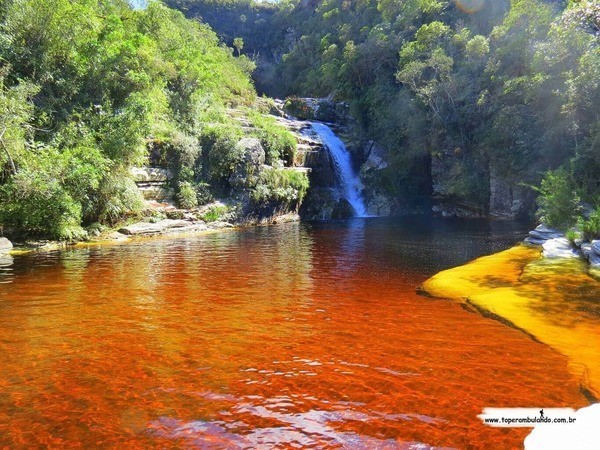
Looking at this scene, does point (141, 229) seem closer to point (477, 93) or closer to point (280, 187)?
point (280, 187)

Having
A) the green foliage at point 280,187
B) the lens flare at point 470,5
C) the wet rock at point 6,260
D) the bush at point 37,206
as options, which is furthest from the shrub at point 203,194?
the lens flare at point 470,5

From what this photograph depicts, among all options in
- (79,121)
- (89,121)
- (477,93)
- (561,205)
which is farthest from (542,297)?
(477,93)

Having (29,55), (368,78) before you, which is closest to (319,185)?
(368,78)

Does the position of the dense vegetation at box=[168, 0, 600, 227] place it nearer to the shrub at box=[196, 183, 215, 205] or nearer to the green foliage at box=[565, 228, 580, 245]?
the green foliage at box=[565, 228, 580, 245]

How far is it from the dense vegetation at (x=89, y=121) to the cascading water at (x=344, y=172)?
840 centimetres

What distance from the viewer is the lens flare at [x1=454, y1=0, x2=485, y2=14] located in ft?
119

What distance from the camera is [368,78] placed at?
1654 inches

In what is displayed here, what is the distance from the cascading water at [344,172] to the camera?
3569 cm

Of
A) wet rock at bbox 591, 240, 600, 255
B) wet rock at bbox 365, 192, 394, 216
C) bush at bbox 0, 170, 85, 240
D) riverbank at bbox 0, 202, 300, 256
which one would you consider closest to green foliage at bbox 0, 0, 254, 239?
bush at bbox 0, 170, 85, 240

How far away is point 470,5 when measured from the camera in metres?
36.7

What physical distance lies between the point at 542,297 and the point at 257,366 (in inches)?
236

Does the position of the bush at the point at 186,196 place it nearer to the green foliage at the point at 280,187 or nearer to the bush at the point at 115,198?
the bush at the point at 115,198

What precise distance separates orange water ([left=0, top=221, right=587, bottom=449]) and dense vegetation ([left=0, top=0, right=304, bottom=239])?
7.37m

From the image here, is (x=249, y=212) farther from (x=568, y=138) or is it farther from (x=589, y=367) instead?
(x=589, y=367)
